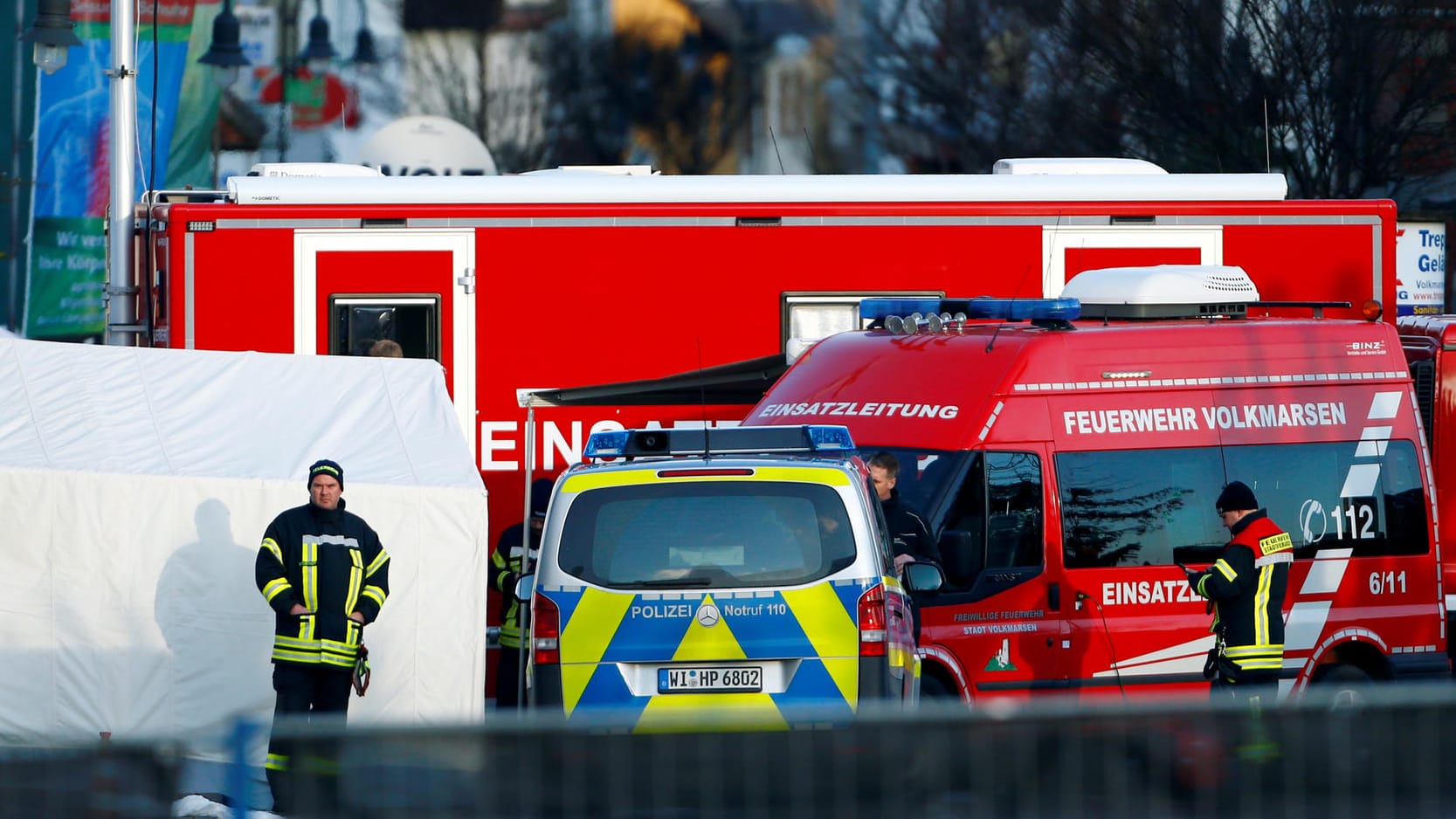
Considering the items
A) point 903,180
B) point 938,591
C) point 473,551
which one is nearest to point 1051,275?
point 903,180

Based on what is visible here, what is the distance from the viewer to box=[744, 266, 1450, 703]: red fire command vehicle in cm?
993

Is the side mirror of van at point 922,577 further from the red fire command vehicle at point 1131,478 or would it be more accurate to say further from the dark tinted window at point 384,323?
the dark tinted window at point 384,323

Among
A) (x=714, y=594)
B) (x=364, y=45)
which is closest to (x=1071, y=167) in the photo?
(x=714, y=594)

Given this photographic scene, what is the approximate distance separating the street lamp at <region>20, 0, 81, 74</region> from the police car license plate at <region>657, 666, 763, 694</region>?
8.93m

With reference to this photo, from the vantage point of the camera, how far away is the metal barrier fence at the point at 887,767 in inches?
201

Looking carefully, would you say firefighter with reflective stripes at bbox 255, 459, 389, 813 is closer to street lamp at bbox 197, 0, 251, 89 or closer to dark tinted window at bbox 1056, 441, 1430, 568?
dark tinted window at bbox 1056, 441, 1430, 568

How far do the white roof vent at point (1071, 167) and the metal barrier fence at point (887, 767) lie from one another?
341 inches

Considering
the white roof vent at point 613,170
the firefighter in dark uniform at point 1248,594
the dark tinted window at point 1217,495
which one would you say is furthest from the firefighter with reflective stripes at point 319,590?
the white roof vent at point 613,170

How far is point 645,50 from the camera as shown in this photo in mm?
29844

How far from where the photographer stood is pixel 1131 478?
33.5ft

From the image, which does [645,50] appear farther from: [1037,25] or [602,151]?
[1037,25]

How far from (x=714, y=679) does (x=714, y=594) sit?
34 cm

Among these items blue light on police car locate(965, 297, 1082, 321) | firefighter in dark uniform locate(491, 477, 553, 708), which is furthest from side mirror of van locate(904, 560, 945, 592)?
firefighter in dark uniform locate(491, 477, 553, 708)

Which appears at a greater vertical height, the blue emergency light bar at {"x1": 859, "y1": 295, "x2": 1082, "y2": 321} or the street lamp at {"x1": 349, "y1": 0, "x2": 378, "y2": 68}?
the street lamp at {"x1": 349, "y1": 0, "x2": 378, "y2": 68}
